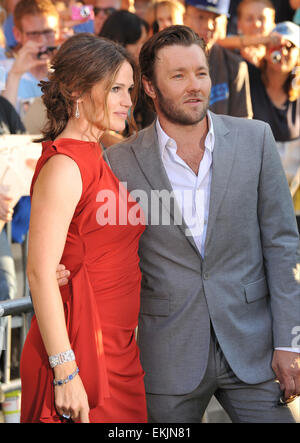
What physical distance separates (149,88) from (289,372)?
1.21 m

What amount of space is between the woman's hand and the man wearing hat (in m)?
2.59

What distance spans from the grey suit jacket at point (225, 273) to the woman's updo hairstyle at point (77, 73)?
1.05 ft

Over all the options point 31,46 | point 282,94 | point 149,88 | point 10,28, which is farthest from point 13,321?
point 282,94

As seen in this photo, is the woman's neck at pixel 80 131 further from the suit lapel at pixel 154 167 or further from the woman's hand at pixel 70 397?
the woman's hand at pixel 70 397

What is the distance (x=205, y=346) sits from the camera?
2.30m

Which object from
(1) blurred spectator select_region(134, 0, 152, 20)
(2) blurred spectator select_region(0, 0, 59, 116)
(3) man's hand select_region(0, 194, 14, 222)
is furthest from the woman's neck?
(1) blurred spectator select_region(134, 0, 152, 20)

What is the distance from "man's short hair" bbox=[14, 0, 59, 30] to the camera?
4074mm

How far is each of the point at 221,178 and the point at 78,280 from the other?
64 centimetres

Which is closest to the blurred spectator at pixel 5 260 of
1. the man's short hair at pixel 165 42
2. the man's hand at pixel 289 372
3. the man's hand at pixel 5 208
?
the man's hand at pixel 5 208

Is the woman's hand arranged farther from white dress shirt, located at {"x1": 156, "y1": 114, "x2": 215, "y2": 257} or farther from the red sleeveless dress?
white dress shirt, located at {"x1": 156, "y1": 114, "x2": 215, "y2": 257}

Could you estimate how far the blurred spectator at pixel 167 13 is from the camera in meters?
4.23

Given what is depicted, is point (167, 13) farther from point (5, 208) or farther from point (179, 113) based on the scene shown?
point (179, 113)

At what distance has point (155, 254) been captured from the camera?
231cm

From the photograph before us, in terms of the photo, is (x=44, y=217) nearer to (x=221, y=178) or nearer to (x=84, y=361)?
(x=84, y=361)
